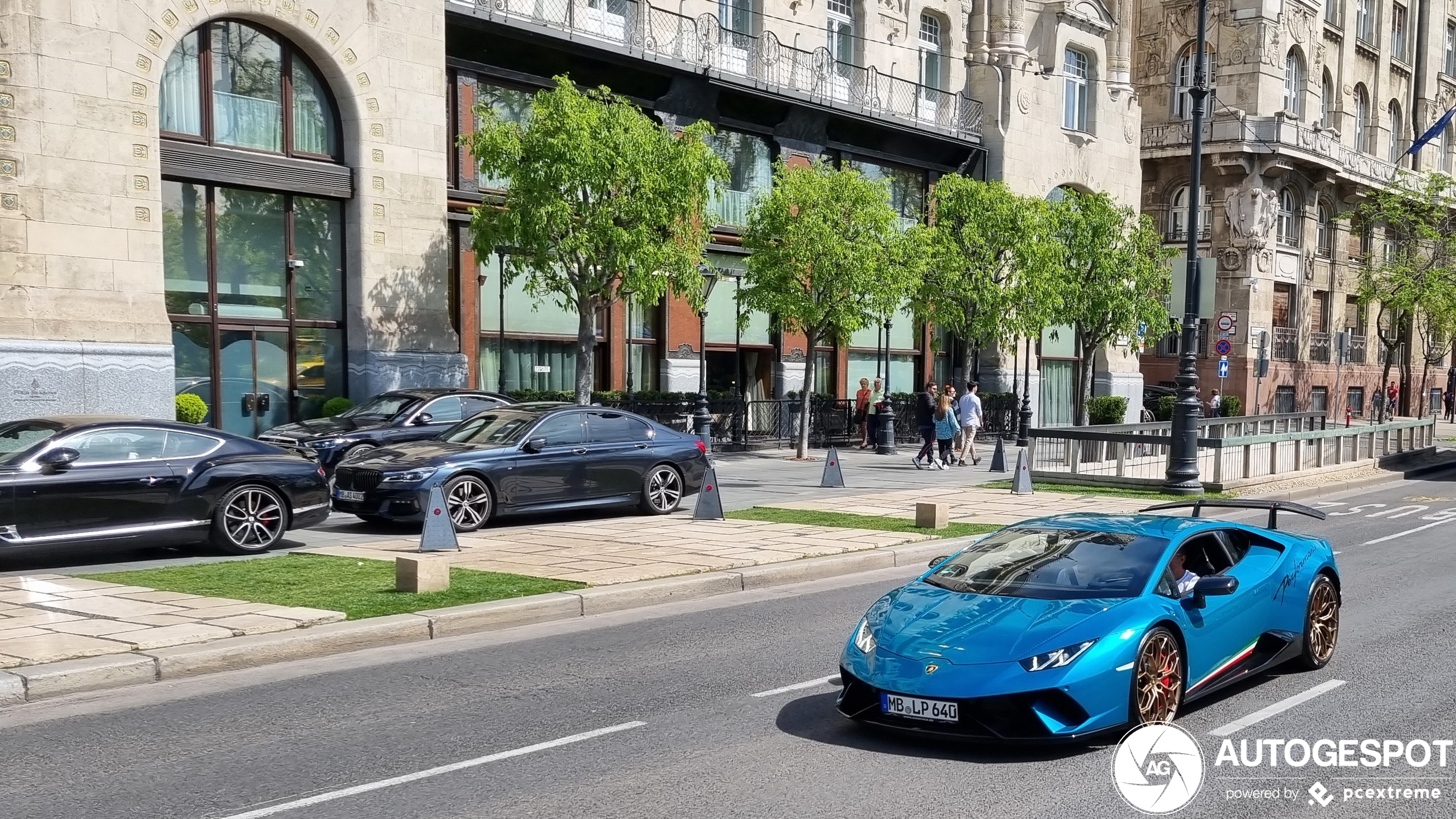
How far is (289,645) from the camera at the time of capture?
8781 millimetres

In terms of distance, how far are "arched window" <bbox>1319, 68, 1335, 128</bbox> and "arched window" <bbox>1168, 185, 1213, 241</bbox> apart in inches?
337

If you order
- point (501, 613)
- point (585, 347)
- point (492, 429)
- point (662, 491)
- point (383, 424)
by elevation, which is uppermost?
point (585, 347)

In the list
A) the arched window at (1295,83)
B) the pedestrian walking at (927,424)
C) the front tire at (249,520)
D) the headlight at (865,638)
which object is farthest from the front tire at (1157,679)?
the arched window at (1295,83)

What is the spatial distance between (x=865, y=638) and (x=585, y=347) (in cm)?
1793

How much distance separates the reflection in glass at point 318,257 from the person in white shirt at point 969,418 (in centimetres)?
1320

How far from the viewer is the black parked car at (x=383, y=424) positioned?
713 inches

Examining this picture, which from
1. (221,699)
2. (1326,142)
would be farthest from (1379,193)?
(221,699)

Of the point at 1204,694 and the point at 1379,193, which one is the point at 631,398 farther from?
the point at 1379,193

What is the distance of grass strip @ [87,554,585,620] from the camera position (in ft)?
33.2

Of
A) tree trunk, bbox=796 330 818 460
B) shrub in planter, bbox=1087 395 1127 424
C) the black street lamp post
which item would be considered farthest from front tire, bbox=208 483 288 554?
shrub in planter, bbox=1087 395 1127 424

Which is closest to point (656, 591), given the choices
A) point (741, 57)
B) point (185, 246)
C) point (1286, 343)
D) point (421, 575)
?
point (421, 575)

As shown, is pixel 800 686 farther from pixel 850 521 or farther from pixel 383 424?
pixel 383 424

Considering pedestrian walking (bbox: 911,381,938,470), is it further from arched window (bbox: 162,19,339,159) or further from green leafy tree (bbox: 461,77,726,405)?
arched window (bbox: 162,19,339,159)

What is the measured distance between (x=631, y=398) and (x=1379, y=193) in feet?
137
